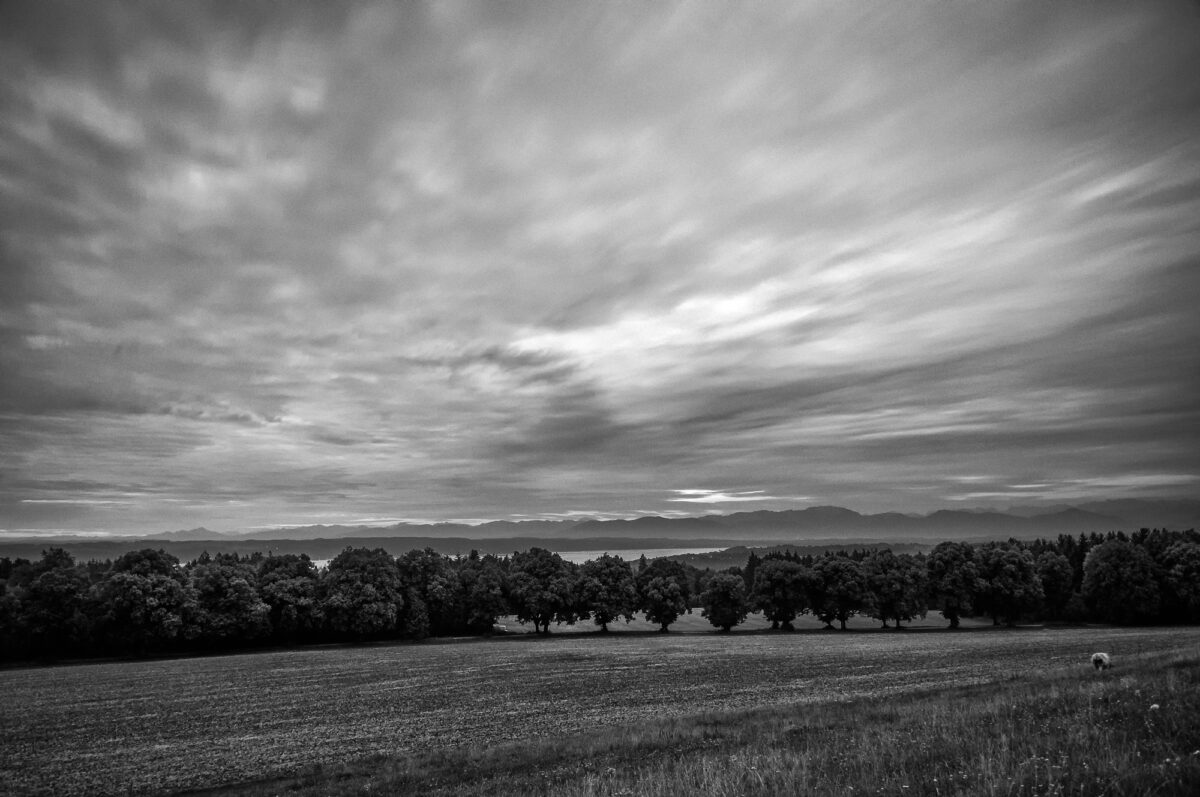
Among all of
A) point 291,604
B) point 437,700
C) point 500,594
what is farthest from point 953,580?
point 291,604

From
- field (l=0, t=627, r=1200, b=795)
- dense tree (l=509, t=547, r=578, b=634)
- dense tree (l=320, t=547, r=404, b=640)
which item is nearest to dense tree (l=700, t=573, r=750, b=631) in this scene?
dense tree (l=509, t=547, r=578, b=634)

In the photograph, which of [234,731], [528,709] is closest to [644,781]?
[528,709]

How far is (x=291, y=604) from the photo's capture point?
91938 millimetres

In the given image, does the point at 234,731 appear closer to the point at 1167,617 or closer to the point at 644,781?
the point at 644,781

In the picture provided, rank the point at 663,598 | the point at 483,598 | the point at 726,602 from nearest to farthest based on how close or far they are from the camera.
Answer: the point at 483,598 → the point at 726,602 → the point at 663,598

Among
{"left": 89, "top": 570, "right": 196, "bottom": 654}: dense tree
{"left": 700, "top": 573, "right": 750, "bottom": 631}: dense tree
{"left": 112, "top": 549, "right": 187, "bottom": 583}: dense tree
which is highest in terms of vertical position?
{"left": 112, "top": 549, "right": 187, "bottom": 583}: dense tree

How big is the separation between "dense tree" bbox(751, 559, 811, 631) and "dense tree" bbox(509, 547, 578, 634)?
33488 mm

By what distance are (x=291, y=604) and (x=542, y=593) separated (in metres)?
39.6

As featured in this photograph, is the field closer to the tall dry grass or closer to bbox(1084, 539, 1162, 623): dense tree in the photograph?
→ the tall dry grass

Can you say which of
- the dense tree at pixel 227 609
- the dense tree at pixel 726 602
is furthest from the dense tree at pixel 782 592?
the dense tree at pixel 227 609

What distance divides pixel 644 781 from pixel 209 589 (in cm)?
9755

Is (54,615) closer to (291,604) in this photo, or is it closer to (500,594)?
(291,604)

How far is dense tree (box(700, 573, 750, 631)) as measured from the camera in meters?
106

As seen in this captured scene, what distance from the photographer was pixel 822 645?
244 feet
